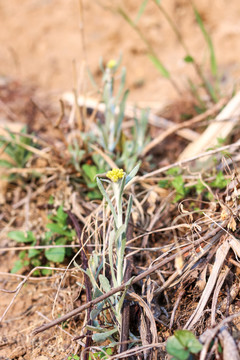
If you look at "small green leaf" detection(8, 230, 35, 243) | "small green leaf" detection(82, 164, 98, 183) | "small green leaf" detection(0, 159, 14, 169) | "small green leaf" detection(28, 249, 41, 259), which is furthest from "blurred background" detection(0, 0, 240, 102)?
"small green leaf" detection(28, 249, 41, 259)

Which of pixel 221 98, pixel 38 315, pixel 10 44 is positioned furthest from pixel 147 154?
pixel 10 44

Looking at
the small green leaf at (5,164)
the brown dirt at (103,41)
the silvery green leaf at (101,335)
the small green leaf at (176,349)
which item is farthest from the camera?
the brown dirt at (103,41)

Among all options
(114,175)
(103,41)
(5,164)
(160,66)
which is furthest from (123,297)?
(103,41)

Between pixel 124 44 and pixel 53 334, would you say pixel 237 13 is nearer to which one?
pixel 124 44

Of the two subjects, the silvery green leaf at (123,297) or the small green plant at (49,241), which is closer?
the silvery green leaf at (123,297)

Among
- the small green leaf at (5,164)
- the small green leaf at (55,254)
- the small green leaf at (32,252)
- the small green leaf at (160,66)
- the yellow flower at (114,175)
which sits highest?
the small green leaf at (160,66)

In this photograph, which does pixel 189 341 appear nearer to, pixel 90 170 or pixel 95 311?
pixel 95 311

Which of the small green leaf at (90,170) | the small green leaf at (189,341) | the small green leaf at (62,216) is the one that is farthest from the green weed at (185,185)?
the small green leaf at (189,341)

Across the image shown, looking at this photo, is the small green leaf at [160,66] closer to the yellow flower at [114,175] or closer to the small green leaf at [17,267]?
the yellow flower at [114,175]
